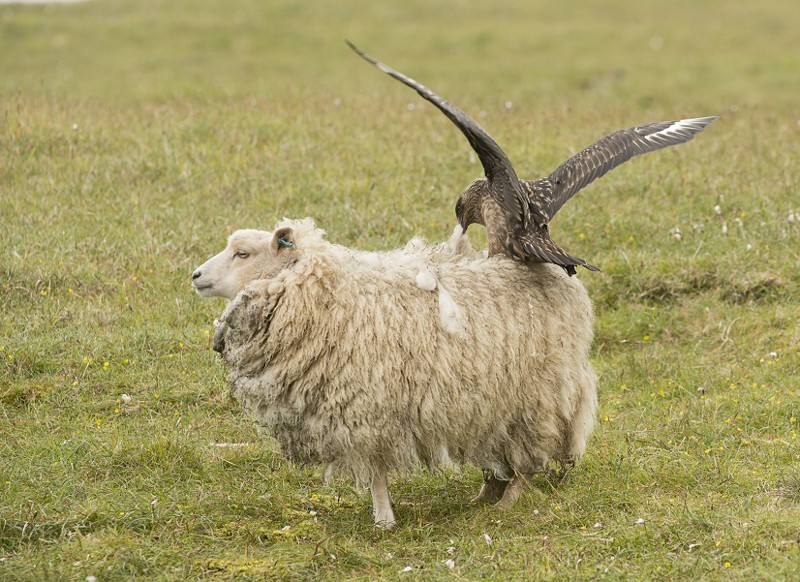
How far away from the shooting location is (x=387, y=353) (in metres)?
6.01

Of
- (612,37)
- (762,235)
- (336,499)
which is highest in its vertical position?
(612,37)

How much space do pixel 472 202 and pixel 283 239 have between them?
51.0 inches

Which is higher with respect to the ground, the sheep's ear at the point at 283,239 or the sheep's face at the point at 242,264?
the sheep's ear at the point at 283,239

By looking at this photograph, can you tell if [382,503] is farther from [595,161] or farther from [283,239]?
[595,161]

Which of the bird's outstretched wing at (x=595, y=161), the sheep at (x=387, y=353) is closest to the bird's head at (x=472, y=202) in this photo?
the bird's outstretched wing at (x=595, y=161)

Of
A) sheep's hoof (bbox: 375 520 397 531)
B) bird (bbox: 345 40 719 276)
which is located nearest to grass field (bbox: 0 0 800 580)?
sheep's hoof (bbox: 375 520 397 531)

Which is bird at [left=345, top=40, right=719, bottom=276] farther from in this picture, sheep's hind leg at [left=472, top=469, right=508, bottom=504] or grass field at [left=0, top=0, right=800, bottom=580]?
grass field at [left=0, top=0, right=800, bottom=580]

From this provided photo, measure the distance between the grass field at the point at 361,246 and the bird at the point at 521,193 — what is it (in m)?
1.53

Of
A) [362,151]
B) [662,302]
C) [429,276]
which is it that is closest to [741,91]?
[362,151]

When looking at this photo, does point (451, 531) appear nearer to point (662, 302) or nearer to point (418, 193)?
point (662, 302)

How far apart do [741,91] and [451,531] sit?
15660 millimetres

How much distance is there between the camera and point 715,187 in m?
10.9

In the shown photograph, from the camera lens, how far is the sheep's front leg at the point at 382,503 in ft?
20.0

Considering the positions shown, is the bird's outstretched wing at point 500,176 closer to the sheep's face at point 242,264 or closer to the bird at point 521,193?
the bird at point 521,193
